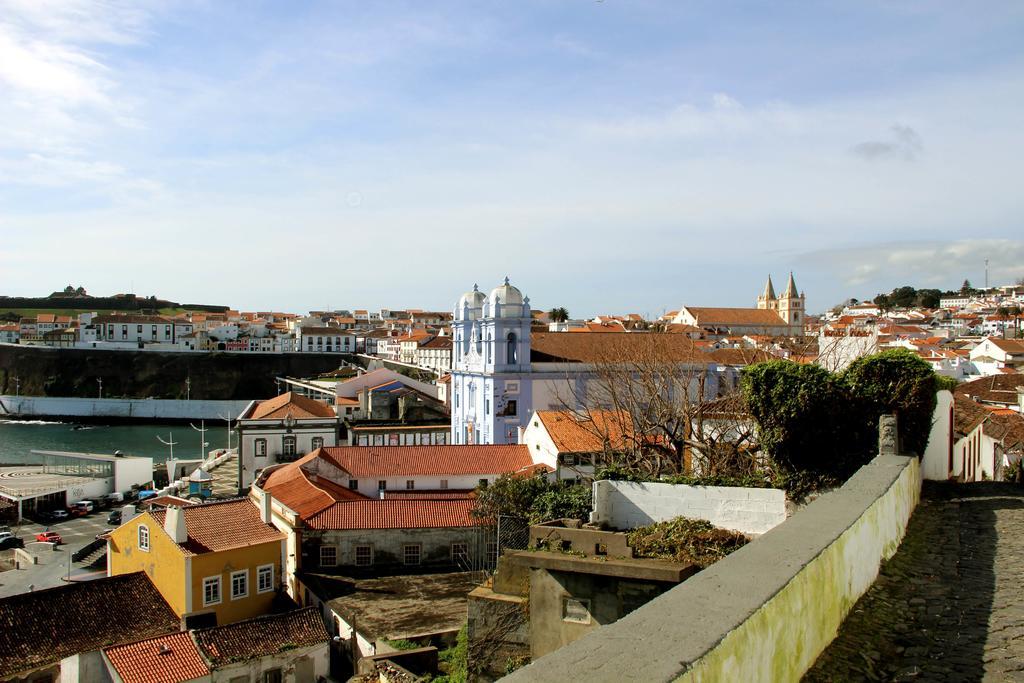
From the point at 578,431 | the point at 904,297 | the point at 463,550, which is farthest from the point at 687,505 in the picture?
the point at 904,297

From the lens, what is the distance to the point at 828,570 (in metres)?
4.82

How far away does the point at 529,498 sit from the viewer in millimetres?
19062

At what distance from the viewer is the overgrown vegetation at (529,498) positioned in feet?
52.7

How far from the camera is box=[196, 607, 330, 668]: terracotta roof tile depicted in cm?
1487

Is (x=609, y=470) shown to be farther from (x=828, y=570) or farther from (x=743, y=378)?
(x=828, y=570)

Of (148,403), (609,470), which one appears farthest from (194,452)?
(609,470)

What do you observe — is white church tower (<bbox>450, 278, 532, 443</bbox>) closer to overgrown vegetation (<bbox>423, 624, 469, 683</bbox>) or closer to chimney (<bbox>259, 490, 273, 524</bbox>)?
chimney (<bbox>259, 490, 273, 524</bbox>)

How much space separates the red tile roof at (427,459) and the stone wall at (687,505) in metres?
15.3

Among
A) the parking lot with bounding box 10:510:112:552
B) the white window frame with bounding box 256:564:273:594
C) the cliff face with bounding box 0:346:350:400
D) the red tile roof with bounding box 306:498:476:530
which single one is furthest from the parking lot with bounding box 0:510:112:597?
the cliff face with bounding box 0:346:350:400

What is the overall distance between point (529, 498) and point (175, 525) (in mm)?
7820

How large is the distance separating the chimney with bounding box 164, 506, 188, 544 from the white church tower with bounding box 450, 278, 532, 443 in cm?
1818

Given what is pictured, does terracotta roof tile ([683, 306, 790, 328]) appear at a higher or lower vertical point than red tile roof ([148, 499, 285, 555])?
higher

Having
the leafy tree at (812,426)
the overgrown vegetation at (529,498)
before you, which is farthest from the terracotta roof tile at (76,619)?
the leafy tree at (812,426)

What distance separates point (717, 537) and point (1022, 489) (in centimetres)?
473
